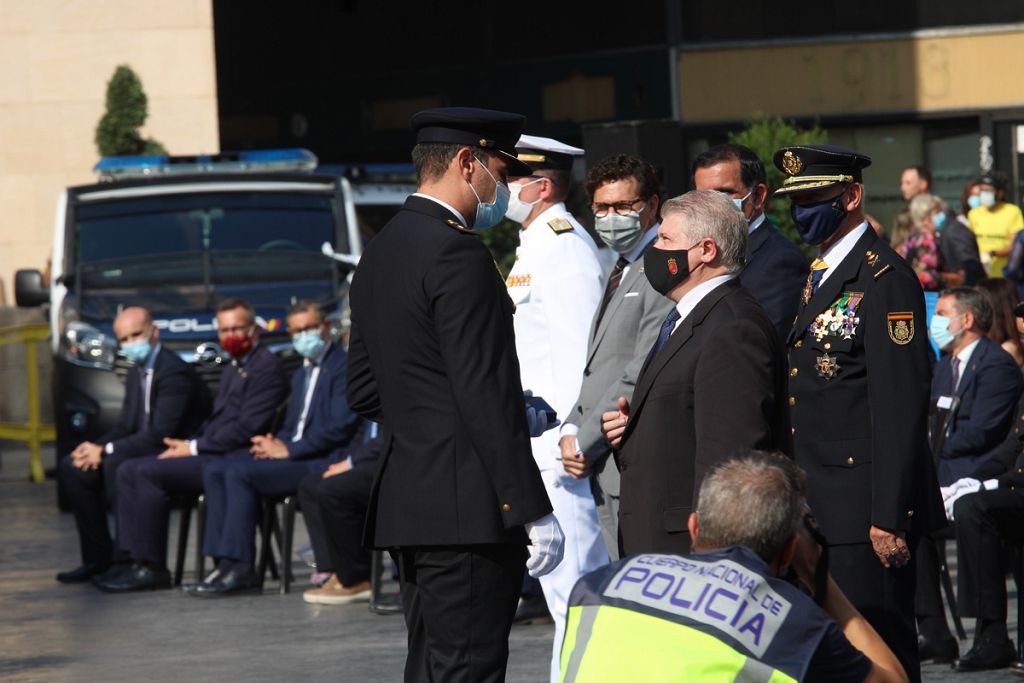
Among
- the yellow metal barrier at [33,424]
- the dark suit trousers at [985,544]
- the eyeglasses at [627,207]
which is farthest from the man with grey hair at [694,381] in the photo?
the yellow metal barrier at [33,424]

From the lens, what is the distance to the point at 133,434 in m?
11.3

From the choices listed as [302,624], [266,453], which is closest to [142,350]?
[266,453]

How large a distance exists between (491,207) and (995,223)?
436 inches

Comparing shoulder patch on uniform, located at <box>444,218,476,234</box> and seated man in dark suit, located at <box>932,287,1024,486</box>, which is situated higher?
shoulder patch on uniform, located at <box>444,218,476,234</box>

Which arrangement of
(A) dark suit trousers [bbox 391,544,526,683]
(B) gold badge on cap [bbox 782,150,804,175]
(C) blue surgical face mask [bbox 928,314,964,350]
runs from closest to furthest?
(A) dark suit trousers [bbox 391,544,526,683], (B) gold badge on cap [bbox 782,150,804,175], (C) blue surgical face mask [bbox 928,314,964,350]

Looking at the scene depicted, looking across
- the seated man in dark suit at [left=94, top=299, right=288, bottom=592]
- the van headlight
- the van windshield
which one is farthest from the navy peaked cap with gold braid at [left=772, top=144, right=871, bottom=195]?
the van headlight

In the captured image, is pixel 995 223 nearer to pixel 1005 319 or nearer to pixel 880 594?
pixel 1005 319

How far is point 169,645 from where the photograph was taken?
8.71 m

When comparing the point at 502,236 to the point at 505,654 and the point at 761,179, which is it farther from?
the point at 505,654

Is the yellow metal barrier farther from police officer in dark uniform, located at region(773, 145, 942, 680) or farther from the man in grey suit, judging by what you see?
police officer in dark uniform, located at region(773, 145, 942, 680)

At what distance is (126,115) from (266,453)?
10.4m

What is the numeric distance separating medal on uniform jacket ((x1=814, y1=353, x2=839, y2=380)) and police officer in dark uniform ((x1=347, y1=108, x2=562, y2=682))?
1.11 meters

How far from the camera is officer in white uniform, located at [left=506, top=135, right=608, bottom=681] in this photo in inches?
264

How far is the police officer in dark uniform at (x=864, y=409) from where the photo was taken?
5.28m
